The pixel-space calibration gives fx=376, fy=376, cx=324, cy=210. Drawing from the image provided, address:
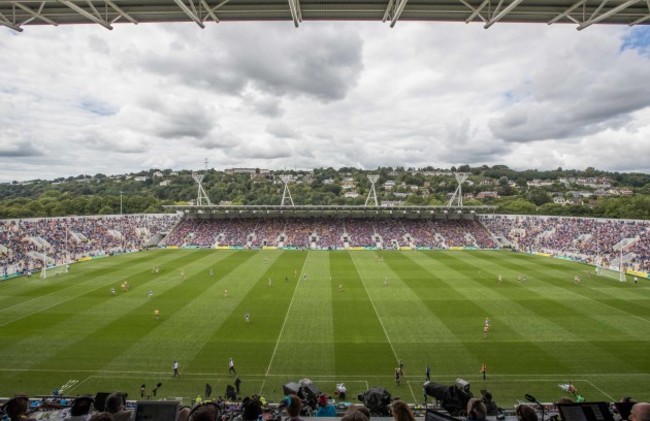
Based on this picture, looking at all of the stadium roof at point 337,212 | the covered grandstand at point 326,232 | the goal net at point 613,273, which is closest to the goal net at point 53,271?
the covered grandstand at point 326,232

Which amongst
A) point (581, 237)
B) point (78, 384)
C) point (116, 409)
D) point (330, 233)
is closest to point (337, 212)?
point (330, 233)

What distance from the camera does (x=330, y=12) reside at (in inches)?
378

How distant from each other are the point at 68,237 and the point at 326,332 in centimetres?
4771

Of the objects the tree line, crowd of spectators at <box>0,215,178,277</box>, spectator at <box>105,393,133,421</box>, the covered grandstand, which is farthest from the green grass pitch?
the tree line

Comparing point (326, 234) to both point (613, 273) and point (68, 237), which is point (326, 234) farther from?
point (613, 273)

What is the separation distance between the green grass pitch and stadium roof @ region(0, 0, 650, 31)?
43.6 ft

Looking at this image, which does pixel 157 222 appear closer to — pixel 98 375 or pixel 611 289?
pixel 98 375

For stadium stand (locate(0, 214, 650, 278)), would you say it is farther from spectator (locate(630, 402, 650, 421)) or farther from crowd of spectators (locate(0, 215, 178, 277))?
spectator (locate(630, 402, 650, 421))

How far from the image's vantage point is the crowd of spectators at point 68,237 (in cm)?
4334

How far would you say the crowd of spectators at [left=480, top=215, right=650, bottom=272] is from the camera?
148 ft

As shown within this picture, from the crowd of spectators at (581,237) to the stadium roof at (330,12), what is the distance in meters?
39.3

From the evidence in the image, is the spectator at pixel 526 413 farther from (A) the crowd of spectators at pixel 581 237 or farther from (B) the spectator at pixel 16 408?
(A) the crowd of spectators at pixel 581 237

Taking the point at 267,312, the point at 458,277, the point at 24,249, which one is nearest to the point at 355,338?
the point at 267,312

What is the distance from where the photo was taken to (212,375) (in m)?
16.8
